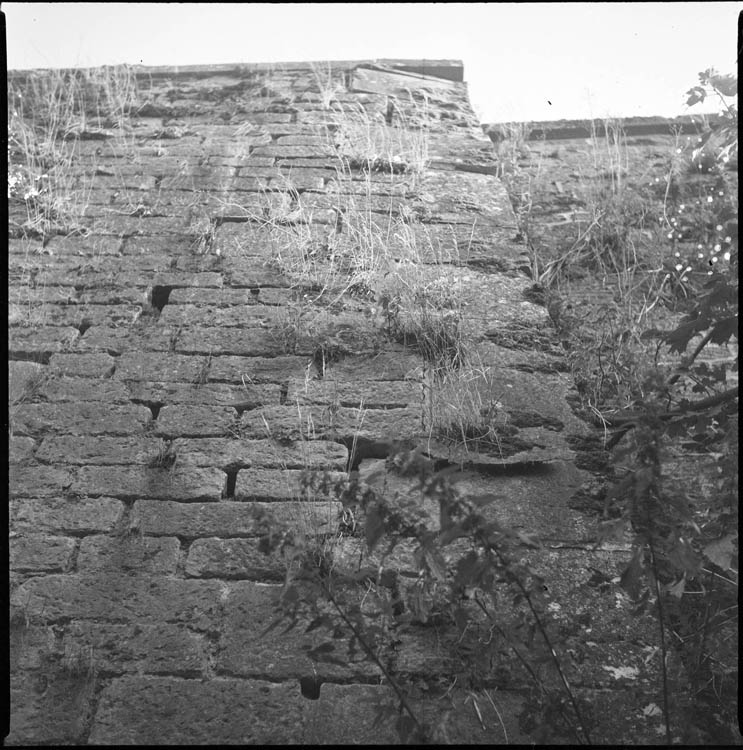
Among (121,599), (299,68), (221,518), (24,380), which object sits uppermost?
(299,68)

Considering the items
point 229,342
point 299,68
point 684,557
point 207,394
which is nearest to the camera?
point 684,557

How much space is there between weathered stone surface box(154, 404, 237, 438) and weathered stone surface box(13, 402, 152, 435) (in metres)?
0.06

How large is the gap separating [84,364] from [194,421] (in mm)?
614

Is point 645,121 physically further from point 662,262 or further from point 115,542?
point 115,542

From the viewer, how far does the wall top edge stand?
5.98 meters

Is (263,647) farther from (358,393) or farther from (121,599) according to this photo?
(358,393)

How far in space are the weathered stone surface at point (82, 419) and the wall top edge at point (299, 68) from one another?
3.65 m

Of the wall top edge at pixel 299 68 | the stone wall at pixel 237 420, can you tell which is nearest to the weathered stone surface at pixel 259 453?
the stone wall at pixel 237 420

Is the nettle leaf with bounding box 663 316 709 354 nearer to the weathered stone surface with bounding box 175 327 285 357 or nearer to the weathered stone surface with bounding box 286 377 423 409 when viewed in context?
the weathered stone surface with bounding box 286 377 423 409

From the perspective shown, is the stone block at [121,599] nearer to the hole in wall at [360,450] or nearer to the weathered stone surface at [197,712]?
the weathered stone surface at [197,712]

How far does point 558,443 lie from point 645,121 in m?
3.80

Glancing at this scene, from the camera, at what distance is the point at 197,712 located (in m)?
2.05

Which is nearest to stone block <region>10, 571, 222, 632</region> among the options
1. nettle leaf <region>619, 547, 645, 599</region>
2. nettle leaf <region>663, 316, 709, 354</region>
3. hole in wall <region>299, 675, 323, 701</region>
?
hole in wall <region>299, 675, 323, 701</region>

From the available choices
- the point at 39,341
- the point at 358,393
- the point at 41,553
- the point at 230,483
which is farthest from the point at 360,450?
the point at 39,341
